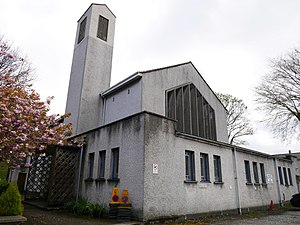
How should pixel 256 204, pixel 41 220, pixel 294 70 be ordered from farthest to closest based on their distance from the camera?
pixel 294 70 < pixel 256 204 < pixel 41 220

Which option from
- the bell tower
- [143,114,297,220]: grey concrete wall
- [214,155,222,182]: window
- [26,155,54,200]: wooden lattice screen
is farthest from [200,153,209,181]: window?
[26,155,54,200]: wooden lattice screen

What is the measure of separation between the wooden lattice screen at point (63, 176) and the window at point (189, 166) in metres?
6.28

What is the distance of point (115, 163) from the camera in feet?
34.3

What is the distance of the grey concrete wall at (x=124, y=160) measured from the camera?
8.69m

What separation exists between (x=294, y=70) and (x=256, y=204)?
32.2 ft

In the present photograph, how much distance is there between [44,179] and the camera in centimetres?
1568

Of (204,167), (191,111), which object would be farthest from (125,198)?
(191,111)

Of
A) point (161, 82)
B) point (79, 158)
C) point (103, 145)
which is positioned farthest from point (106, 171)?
point (161, 82)

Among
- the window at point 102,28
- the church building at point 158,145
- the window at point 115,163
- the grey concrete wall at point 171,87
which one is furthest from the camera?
the window at point 102,28

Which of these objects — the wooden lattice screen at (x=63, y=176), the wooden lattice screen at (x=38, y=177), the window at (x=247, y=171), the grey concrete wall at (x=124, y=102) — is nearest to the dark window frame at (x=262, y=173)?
the window at (x=247, y=171)

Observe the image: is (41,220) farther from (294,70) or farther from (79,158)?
(294,70)

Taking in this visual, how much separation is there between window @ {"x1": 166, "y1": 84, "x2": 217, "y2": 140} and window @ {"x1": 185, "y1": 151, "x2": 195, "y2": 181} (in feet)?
9.55

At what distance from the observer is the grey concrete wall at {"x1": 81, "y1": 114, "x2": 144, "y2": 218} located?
342 inches

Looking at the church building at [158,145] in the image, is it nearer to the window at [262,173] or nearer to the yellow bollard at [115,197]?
the window at [262,173]
